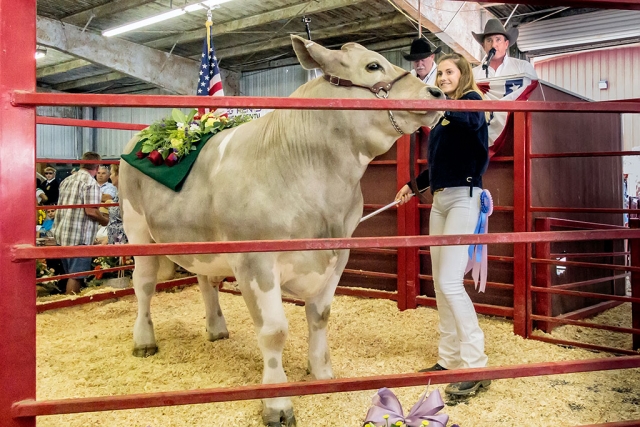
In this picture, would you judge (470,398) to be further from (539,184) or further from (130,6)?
(130,6)

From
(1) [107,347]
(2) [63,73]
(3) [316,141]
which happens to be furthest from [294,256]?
(2) [63,73]

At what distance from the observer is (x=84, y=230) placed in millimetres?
5211

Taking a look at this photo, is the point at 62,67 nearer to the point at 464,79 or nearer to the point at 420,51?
the point at 420,51

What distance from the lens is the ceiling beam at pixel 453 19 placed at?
578 cm

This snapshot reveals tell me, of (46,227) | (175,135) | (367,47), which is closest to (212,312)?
(175,135)

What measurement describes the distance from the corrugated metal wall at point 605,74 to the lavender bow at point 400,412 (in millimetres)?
9003

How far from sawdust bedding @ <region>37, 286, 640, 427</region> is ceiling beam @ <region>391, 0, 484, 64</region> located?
3.27 metres

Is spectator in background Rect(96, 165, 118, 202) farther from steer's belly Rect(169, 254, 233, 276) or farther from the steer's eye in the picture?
the steer's eye

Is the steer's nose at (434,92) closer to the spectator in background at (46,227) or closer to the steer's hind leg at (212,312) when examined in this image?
the steer's hind leg at (212,312)

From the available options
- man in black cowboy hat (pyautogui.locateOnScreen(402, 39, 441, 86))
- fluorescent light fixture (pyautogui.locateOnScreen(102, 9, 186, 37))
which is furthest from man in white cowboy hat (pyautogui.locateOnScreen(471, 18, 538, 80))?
fluorescent light fixture (pyautogui.locateOnScreen(102, 9, 186, 37))

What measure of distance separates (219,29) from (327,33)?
1.98 m

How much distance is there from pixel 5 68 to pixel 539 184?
3.63m

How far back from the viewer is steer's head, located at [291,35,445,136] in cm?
224

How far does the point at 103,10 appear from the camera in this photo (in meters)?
8.94
